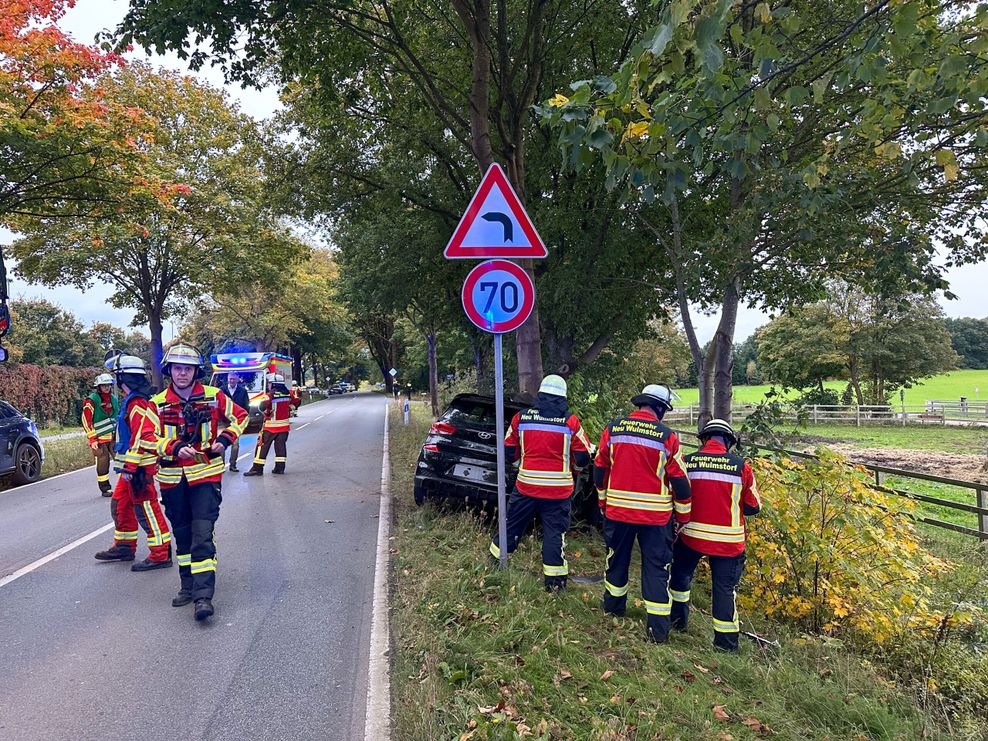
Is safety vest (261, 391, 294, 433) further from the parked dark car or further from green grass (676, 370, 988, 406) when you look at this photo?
green grass (676, 370, 988, 406)

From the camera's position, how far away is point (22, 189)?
39.0 ft

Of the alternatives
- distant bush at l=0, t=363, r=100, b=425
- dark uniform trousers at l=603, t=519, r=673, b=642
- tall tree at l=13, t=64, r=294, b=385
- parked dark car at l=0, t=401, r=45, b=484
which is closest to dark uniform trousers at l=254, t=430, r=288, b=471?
parked dark car at l=0, t=401, r=45, b=484

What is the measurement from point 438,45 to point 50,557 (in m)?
9.12

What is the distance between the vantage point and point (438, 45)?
1023 cm

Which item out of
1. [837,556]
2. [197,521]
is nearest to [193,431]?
[197,521]

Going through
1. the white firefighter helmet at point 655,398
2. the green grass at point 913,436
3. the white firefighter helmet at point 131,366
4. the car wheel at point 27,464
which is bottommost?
the green grass at point 913,436

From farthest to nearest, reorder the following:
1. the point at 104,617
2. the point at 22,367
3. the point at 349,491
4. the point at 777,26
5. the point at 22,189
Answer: the point at 22,367 < the point at 22,189 < the point at 349,491 < the point at 104,617 < the point at 777,26

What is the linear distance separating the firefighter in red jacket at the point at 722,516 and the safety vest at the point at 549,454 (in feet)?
3.24

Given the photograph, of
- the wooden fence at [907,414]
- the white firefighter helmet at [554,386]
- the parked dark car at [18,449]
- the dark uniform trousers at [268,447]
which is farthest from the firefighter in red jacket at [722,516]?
the wooden fence at [907,414]

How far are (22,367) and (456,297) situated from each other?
63.2 feet

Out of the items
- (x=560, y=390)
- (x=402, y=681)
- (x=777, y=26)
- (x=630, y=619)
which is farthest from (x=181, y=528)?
(x=777, y=26)

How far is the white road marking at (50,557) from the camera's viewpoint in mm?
5664

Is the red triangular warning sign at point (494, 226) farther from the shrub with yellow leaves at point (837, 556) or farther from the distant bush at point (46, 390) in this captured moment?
the distant bush at point (46, 390)

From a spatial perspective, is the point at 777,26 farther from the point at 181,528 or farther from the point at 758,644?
the point at 181,528
